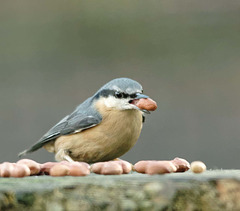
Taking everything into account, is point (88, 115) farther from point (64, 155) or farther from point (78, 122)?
point (64, 155)

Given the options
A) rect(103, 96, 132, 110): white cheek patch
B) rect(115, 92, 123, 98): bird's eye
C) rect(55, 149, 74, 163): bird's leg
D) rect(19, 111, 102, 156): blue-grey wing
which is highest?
rect(115, 92, 123, 98): bird's eye

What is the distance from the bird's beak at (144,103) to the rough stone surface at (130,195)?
83 centimetres

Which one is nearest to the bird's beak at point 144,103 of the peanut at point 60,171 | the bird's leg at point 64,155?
the bird's leg at point 64,155

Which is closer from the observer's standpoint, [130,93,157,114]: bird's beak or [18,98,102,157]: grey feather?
[130,93,157,114]: bird's beak

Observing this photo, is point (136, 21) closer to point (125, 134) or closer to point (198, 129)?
point (198, 129)

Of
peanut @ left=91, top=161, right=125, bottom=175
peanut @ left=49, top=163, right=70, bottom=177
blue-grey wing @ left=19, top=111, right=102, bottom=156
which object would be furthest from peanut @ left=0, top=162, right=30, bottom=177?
blue-grey wing @ left=19, top=111, right=102, bottom=156

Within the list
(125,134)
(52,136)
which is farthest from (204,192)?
(52,136)

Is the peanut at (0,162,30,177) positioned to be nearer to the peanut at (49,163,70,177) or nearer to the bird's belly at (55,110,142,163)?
the peanut at (49,163,70,177)

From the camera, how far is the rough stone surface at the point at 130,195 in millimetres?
1410

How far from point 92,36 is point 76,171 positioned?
156 inches

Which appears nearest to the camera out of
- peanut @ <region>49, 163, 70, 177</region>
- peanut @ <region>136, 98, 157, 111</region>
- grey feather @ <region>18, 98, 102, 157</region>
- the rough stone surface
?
the rough stone surface

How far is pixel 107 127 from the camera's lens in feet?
8.04

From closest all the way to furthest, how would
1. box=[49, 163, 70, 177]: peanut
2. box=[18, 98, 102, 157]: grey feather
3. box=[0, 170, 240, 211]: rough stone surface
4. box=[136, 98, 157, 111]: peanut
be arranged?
1. box=[0, 170, 240, 211]: rough stone surface
2. box=[49, 163, 70, 177]: peanut
3. box=[136, 98, 157, 111]: peanut
4. box=[18, 98, 102, 157]: grey feather

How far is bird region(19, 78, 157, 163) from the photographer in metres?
2.42
